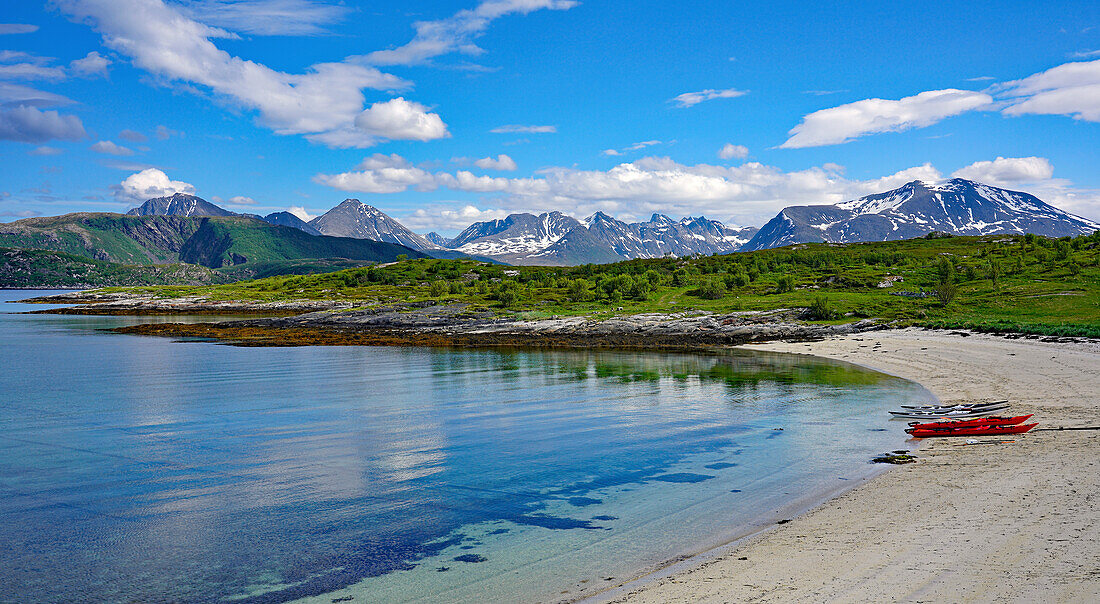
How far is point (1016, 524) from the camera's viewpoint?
12875 millimetres

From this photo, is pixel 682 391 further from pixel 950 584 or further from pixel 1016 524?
pixel 950 584

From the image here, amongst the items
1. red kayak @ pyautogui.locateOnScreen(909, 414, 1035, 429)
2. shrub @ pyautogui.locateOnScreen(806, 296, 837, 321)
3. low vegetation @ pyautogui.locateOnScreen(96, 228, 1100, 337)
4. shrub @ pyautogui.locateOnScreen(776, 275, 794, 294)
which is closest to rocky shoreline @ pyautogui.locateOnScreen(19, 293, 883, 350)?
shrub @ pyautogui.locateOnScreen(806, 296, 837, 321)

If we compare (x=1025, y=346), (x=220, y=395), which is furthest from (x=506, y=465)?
(x=1025, y=346)

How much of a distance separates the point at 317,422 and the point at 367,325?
228 ft

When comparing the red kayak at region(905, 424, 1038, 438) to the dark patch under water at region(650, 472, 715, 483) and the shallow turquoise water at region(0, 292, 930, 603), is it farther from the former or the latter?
the dark patch under water at region(650, 472, 715, 483)

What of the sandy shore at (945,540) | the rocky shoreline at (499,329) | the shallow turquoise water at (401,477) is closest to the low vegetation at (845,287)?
the rocky shoreline at (499,329)

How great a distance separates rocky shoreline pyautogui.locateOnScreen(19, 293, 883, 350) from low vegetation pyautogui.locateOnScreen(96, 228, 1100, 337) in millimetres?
5098

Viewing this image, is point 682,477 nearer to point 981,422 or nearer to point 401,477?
point 401,477

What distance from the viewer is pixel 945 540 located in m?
12.3

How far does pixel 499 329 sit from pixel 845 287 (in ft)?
179

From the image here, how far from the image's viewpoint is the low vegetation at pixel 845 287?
6619 centimetres

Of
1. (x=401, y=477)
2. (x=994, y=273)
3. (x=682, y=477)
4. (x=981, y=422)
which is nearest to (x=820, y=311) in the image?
(x=994, y=273)

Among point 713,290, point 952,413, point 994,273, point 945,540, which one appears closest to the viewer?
point 945,540

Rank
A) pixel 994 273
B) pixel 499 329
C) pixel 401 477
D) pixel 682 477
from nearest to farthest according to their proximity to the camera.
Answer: pixel 682 477, pixel 401 477, pixel 994 273, pixel 499 329
